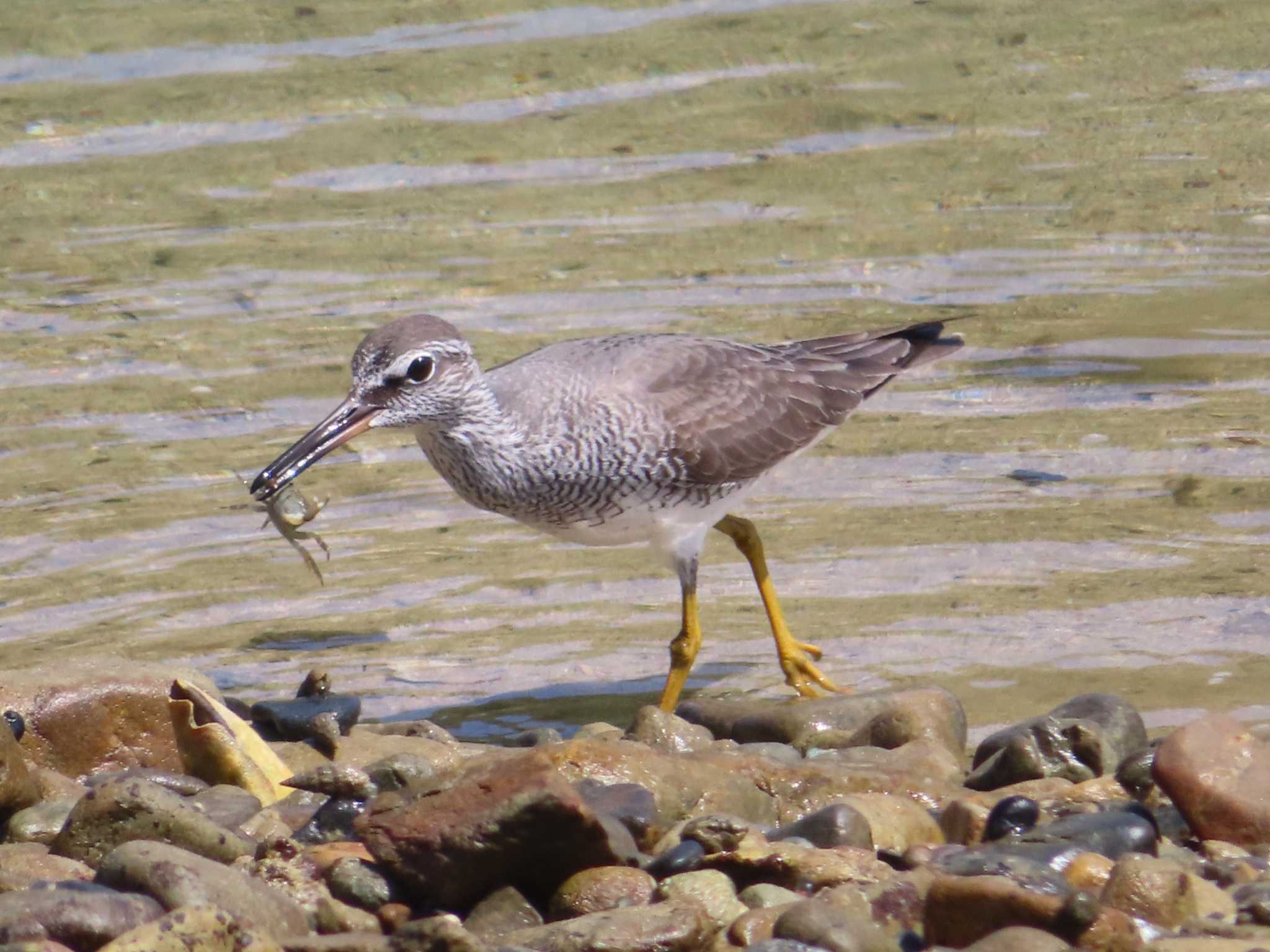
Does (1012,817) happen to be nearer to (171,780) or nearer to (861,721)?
(861,721)

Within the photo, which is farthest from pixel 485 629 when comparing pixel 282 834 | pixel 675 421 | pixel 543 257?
pixel 543 257

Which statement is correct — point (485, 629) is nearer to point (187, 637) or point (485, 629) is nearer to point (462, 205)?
point (187, 637)

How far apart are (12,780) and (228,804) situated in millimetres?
612

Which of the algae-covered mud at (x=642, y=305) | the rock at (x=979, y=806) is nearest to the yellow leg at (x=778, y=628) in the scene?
the algae-covered mud at (x=642, y=305)

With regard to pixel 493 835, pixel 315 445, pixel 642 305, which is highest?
pixel 315 445

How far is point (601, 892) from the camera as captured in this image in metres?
4.63

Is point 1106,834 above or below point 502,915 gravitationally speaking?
below

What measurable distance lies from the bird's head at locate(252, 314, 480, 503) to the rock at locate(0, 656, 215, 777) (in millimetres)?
776

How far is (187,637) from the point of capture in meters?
7.34

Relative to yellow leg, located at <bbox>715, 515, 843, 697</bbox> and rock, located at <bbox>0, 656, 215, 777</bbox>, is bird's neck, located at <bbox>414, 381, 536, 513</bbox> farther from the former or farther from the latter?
rock, located at <bbox>0, 656, 215, 777</bbox>

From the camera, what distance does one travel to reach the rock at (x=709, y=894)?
14.7 feet

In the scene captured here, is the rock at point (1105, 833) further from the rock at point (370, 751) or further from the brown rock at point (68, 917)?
the brown rock at point (68, 917)

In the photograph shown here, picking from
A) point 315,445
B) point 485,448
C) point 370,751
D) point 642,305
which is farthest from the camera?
point 642,305

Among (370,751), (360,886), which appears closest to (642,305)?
(370,751)
